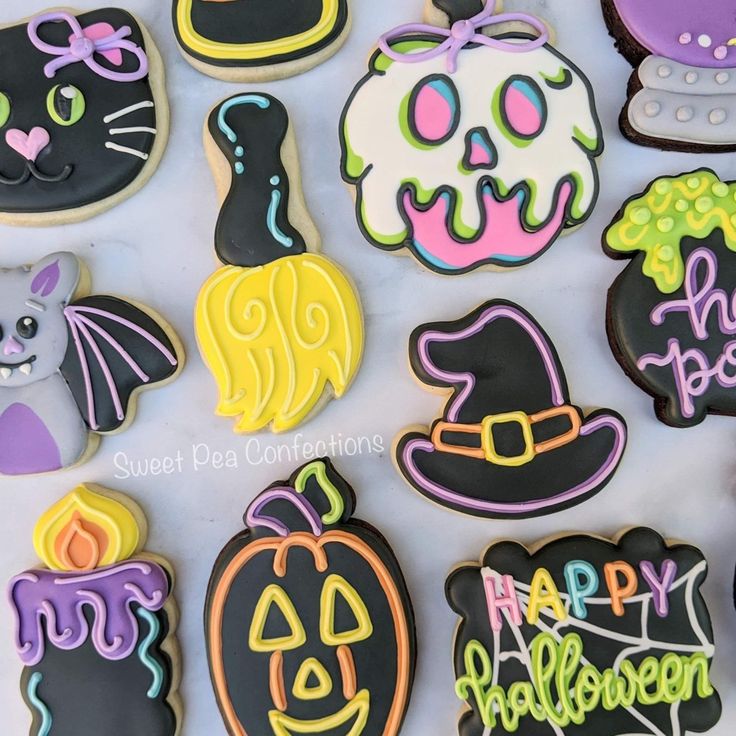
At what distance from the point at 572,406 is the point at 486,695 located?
546 millimetres

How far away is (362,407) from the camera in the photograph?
1271 mm

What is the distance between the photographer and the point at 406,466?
1.20 metres

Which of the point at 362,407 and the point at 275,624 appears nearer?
the point at 275,624

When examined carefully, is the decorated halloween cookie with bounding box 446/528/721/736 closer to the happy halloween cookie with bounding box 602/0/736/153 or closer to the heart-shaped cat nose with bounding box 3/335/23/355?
the happy halloween cookie with bounding box 602/0/736/153

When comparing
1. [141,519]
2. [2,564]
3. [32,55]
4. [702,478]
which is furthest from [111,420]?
[702,478]

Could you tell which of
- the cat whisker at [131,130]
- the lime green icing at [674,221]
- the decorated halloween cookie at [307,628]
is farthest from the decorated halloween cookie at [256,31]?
the decorated halloween cookie at [307,628]

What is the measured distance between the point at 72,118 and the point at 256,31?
1.27ft

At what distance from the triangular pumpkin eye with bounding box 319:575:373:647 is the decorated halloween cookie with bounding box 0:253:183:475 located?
1.64 ft

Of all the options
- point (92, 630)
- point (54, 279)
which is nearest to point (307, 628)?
point (92, 630)

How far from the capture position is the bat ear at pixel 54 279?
1214mm

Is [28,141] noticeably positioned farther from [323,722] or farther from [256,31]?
[323,722]

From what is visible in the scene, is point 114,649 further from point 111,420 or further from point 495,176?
point 495,176

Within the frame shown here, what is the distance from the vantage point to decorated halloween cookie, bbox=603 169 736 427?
1.22 meters

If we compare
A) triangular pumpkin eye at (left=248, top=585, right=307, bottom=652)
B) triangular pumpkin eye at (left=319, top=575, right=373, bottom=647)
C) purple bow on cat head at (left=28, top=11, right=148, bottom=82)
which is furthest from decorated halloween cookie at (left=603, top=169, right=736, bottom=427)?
purple bow on cat head at (left=28, top=11, right=148, bottom=82)
